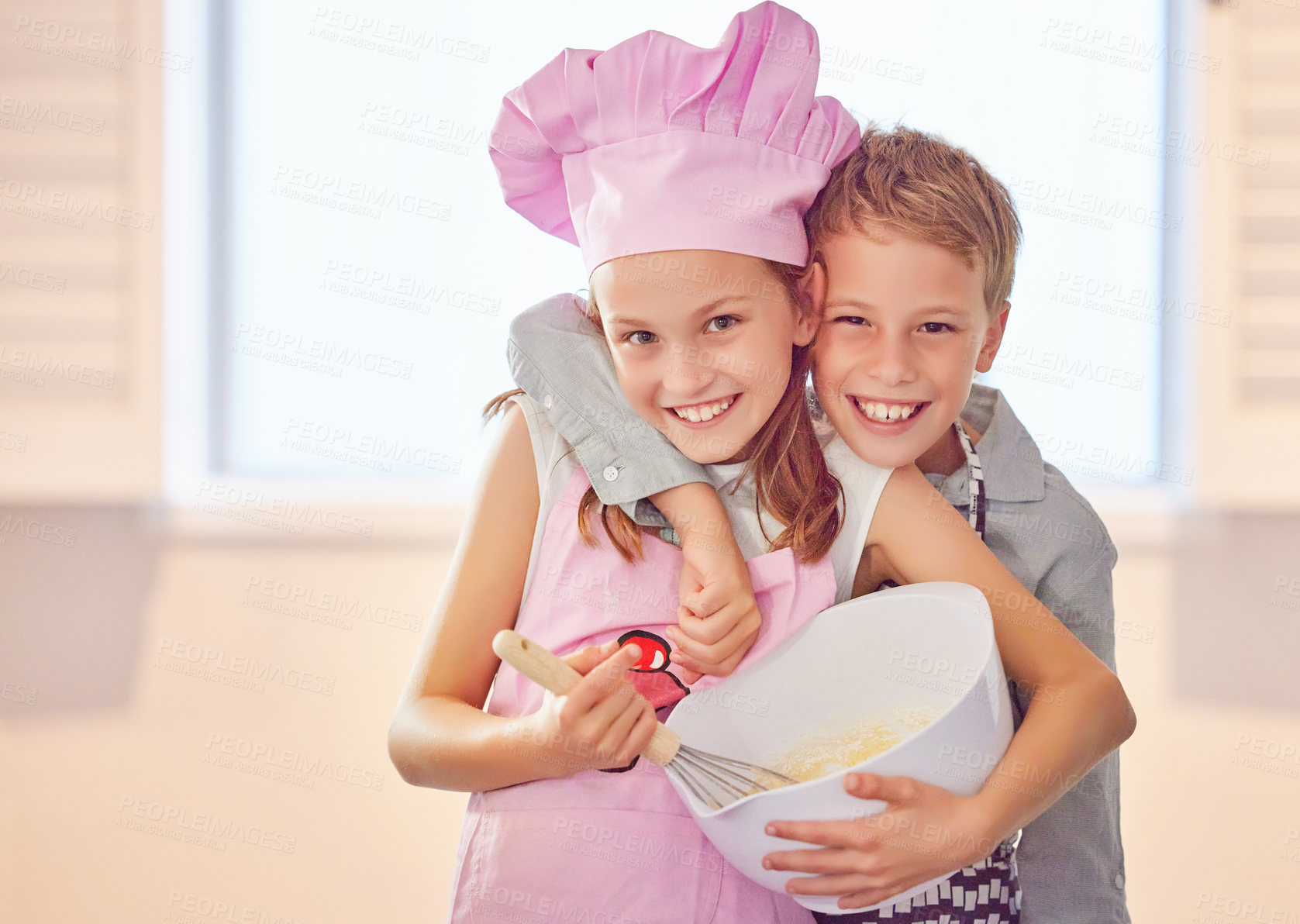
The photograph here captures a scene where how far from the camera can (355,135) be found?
1.37 meters

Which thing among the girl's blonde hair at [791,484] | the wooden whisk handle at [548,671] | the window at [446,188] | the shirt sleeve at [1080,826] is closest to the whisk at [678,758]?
the wooden whisk handle at [548,671]

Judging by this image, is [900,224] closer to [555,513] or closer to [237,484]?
[555,513]

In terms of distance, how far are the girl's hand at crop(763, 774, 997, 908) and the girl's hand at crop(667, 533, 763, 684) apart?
0.12 metres

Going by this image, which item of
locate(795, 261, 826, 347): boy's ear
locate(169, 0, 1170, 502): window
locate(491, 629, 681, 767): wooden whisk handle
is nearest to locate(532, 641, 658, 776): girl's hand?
locate(491, 629, 681, 767): wooden whisk handle

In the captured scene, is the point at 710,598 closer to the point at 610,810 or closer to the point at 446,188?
the point at 610,810

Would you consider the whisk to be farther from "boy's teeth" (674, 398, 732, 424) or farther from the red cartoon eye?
"boy's teeth" (674, 398, 732, 424)

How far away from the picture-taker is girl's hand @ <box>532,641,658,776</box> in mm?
586

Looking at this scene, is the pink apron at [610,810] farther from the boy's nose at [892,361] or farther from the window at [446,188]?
the window at [446,188]

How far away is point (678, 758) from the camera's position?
2.08ft

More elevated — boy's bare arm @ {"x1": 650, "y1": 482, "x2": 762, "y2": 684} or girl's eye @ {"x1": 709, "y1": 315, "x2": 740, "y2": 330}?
girl's eye @ {"x1": 709, "y1": 315, "x2": 740, "y2": 330}

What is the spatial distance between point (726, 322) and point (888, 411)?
124 millimetres

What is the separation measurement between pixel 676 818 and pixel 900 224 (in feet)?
1.33

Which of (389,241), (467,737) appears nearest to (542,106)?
(467,737)

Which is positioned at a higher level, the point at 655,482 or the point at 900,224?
the point at 900,224
